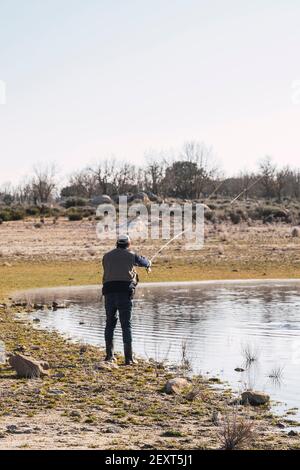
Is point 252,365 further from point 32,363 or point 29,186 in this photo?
point 29,186

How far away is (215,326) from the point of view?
1831cm

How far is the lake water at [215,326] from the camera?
13.0 metres

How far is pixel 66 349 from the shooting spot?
1503 cm

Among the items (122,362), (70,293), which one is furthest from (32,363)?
(70,293)

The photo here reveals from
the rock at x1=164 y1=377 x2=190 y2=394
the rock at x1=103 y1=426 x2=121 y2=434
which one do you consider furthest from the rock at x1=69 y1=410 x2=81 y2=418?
the rock at x1=164 y1=377 x2=190 y2=394

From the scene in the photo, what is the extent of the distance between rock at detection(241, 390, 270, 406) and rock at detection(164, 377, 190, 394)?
925 mm

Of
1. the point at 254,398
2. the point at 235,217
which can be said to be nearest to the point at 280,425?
the point at 254,398

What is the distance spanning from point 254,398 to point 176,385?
115 cm

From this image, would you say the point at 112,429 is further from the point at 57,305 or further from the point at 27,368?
the point at 57,305

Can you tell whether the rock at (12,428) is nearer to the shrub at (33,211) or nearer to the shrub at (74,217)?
the shrub at (74,217)

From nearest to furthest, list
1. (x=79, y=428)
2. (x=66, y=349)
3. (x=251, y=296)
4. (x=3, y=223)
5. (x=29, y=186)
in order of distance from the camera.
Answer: (x=79, y=428)
(x=66, y=349)
(x=251, y=296)
(x=3, y=223)
(x=29, y=186)

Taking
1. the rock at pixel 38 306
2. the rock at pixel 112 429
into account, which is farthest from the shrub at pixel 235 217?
the rock at pixel 112 429
